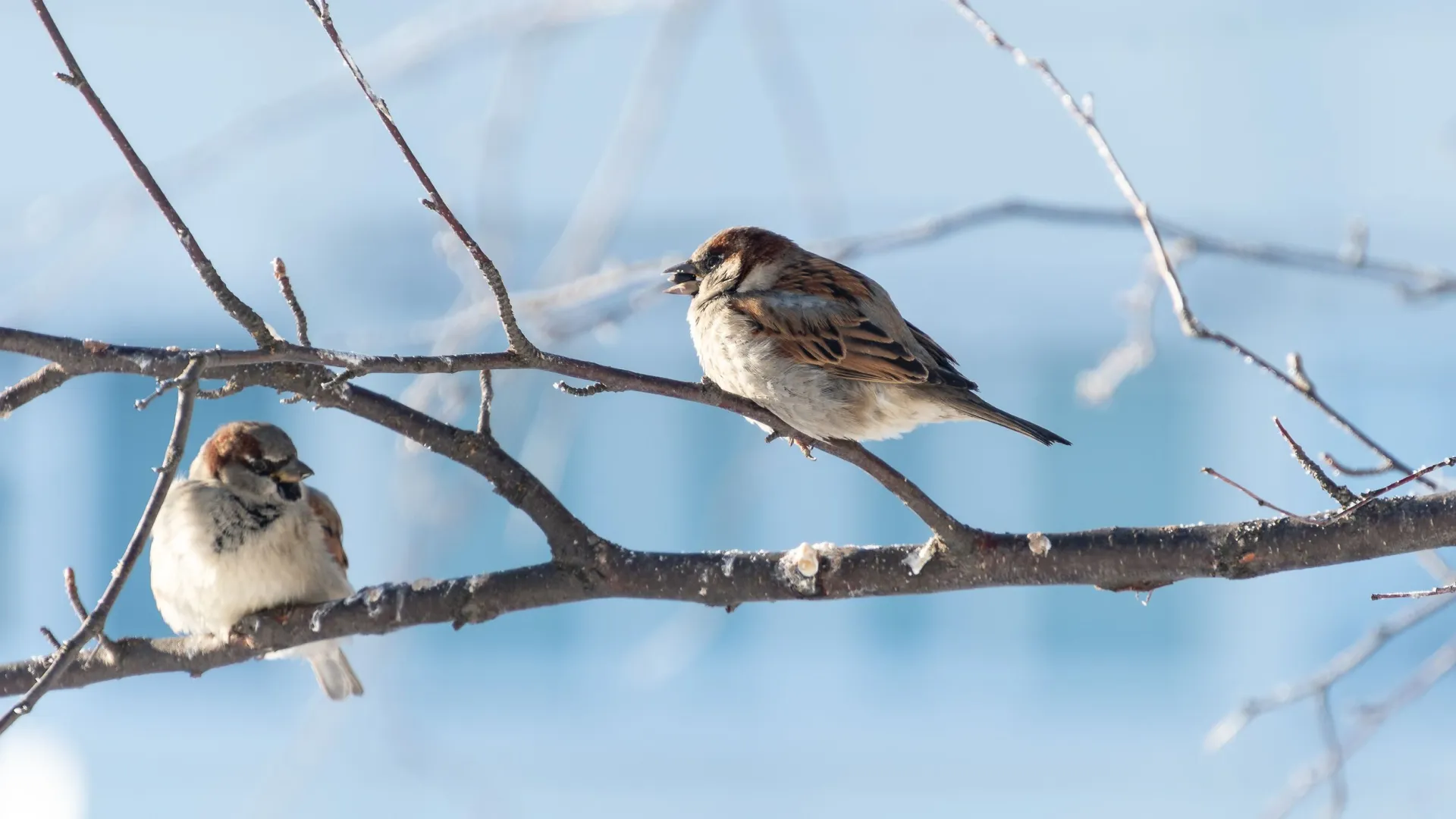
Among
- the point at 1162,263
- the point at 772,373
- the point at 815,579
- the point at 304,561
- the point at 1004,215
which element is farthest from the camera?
the point at 304,561

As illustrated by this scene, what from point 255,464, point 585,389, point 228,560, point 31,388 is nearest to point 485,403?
point 585,389

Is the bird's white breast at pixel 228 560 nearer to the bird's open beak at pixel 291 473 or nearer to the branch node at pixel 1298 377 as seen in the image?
the bird's open beak at pixel 291 473

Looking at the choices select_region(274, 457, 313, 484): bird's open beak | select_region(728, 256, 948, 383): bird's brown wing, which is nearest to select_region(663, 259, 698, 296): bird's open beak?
select_region(728, 256, 948, 383): bird's brown wing

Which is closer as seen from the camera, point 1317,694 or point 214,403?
point 1317,694

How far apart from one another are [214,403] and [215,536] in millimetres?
4730

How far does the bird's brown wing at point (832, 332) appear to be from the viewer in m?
2.68

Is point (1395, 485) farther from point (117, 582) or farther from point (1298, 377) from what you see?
point (117, 582)

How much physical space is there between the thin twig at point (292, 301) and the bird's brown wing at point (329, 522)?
56.0 inches

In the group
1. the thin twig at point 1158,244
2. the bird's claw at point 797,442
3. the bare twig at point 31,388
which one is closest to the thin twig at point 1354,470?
the thin twig at point 1158,244

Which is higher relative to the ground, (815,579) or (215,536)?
(215,536)

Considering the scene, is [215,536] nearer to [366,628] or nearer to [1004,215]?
[366,628]

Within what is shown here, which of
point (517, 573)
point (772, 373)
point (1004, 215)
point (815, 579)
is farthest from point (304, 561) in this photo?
point (1004, 215)

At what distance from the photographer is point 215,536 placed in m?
2.95

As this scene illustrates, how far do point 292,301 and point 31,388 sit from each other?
0.46 metres
